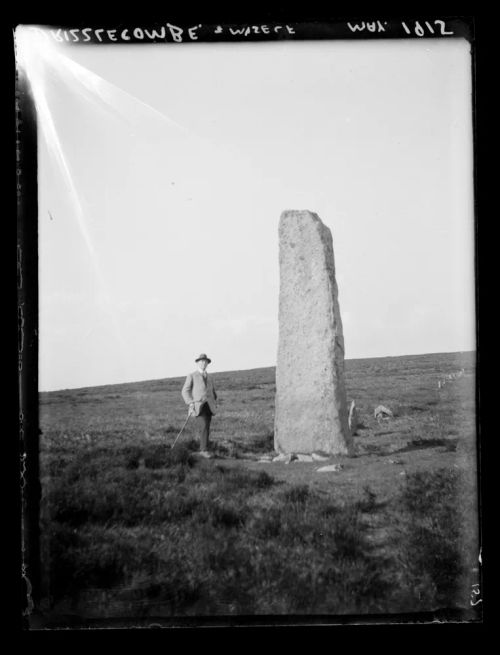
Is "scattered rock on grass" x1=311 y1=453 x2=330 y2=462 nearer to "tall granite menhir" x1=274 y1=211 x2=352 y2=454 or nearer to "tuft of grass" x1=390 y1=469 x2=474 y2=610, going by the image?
"tall granite menhir" x1=274 y1=211 x2=352 y2=454

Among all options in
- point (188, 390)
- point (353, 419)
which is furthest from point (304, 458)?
point (188, 390)

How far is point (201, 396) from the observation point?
7.96m

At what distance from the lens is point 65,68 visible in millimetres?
7277

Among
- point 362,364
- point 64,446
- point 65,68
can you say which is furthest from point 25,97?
point 362,364

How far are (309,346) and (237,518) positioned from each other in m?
2.43

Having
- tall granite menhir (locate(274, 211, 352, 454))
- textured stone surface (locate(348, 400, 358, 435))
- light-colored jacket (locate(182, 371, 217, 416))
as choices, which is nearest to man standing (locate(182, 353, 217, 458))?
light-colored jacket (locate(182, 371, 217, 416))

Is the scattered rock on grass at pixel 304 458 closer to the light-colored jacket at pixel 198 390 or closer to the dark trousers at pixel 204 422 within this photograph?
the dark trousers at pixel 204 422

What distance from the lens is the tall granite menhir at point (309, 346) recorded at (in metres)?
8.15

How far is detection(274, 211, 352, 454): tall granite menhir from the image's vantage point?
8.15 m

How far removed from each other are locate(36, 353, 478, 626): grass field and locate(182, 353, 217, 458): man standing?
16cm

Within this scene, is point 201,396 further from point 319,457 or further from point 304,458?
point 319,457

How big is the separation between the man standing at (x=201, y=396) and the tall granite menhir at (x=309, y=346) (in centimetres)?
100

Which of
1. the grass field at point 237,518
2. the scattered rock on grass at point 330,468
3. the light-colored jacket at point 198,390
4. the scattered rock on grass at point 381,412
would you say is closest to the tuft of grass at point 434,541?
the grass field at point 237,518

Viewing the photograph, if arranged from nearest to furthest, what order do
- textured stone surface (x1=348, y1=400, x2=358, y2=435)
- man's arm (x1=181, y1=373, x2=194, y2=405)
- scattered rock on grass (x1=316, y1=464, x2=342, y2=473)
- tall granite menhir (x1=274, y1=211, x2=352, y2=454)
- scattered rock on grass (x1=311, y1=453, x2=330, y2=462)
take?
scattered rock on grass (x1=316, y1=464, x2=342, y2=473) < man's arm (x1=181, y1=373, x2=194, y2=405) < scattered rock on grass (x1=311, y1=453, x2=330, y2=462) < tall granite menhir (x1=274, y1=211, x2=352, y2=454) < textured stone surface (x1=348, y1=400, x2=358, y2=435)
